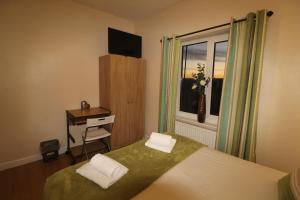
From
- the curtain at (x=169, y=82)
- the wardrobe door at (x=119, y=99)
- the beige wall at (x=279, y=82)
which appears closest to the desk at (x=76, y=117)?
the wardrobe door at (x=119, y=99)

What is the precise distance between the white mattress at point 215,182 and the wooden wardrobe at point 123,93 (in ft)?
5.57

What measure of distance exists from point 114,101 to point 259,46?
7.27ft

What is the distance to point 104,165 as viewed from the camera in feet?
3.86

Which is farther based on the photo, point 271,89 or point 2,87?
point 2,87

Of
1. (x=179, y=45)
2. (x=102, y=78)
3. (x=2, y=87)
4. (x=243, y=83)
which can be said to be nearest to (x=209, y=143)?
(x=243, y=83)

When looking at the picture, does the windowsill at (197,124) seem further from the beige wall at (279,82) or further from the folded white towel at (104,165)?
A: the folded white towel at (104,165)

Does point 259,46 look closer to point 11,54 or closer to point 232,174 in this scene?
point 232,174

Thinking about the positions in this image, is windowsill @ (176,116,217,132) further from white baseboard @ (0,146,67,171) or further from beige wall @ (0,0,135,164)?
white baseboard @ (0,146,67,171)

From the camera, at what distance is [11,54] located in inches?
81.4

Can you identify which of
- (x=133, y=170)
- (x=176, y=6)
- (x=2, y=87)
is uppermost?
(x=176, y=6)

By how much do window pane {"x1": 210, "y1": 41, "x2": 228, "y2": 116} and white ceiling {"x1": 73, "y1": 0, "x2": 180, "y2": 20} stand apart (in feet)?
3.61

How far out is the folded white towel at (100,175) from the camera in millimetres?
1057

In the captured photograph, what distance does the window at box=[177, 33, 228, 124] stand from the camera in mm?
2289

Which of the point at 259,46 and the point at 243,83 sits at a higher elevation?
the point at 259,46
